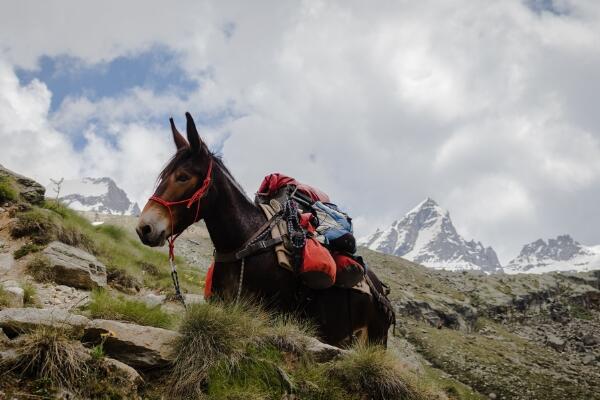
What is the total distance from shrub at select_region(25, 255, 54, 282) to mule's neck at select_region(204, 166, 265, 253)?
4227 millimetres

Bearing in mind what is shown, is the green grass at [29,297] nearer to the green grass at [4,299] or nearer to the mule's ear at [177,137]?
the green grass at [4,299]

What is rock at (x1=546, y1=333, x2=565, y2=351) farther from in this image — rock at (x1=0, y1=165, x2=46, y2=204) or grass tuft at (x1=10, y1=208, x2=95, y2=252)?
rock at (x1=0, y1=165, x2=46, y2=204)

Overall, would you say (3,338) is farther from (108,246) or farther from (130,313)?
(108,246)

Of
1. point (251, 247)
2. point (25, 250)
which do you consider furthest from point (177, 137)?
point (25, 250)

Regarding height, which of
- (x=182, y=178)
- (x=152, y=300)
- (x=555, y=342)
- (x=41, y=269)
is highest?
(x=182, y=178)

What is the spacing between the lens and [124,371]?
342cm

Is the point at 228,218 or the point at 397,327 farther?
the point at 397,327

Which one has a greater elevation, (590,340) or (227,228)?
(227,228)

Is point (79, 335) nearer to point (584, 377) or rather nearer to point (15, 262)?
point (15, 262)

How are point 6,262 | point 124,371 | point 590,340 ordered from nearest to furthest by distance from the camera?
point 124,371 < point 6,262 < point 590,340

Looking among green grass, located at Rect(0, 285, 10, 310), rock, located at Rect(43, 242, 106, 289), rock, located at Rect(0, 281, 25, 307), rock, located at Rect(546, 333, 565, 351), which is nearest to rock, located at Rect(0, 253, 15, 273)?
rock, located at Rect(43, 242, 106, 289)

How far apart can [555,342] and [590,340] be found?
3.59m

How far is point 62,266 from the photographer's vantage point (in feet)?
25.9

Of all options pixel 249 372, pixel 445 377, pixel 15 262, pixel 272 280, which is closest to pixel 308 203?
pixel 272 280
